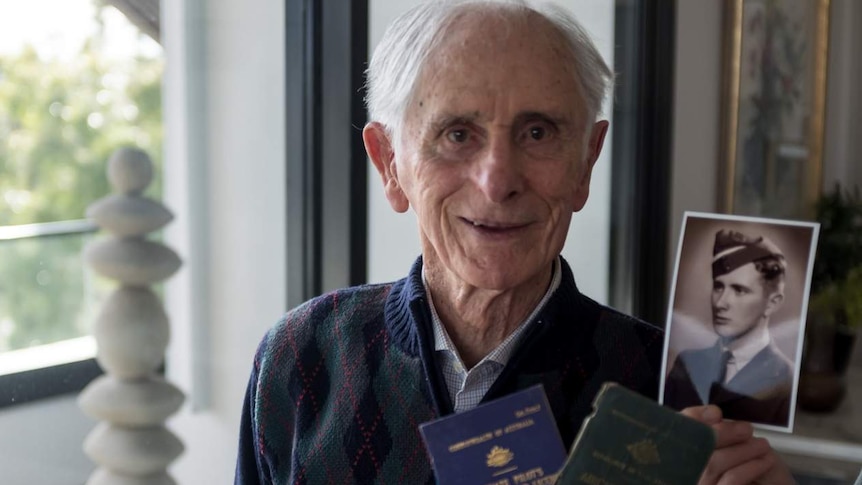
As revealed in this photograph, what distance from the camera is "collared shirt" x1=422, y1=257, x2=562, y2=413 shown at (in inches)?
39.1

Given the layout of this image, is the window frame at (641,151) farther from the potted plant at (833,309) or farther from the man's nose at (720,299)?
the man's nose at (720,299)

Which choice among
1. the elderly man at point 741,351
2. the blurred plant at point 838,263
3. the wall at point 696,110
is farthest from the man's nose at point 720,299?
the blurred plant at point 838,263

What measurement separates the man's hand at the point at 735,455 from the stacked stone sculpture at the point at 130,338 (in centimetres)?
50

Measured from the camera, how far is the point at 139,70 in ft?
3.90

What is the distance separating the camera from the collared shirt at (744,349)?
0.84m

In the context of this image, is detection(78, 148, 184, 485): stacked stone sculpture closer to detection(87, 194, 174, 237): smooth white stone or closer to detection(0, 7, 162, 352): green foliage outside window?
detection(87, 194, 174, 237): smooth white stone

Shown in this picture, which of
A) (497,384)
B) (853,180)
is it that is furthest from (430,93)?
(853,180)

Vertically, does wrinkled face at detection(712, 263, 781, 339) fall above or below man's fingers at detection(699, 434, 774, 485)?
above

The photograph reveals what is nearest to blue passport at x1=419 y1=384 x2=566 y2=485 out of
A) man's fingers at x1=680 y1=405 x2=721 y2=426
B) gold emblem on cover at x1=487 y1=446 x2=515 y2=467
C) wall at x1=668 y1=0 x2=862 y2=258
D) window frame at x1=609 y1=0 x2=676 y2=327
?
gold emblem on cover at x1=487 y1=446 x2=515 y2=467

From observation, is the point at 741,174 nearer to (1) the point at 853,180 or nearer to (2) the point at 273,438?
(1) the point at 853,180

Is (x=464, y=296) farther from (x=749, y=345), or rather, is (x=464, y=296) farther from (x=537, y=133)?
(x=749, y=345)

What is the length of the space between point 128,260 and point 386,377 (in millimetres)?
559

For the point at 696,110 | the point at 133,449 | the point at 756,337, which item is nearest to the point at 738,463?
the point at 756,337

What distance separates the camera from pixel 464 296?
1023 mm
